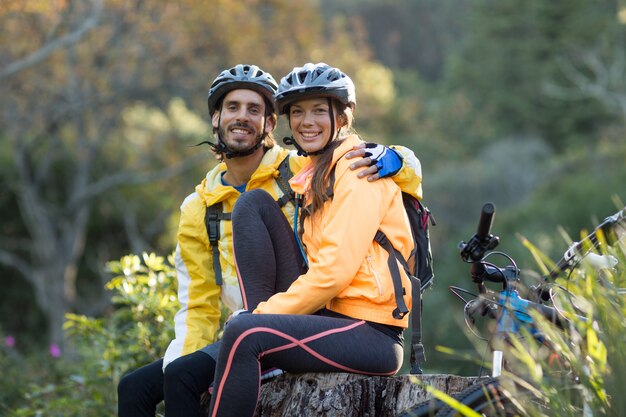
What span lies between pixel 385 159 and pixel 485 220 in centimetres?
69

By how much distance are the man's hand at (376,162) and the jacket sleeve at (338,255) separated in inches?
3.3

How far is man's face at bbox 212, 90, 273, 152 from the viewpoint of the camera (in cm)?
528

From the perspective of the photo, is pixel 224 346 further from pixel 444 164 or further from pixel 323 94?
pixel 444 164

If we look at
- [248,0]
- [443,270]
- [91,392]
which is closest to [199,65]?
[248,0]

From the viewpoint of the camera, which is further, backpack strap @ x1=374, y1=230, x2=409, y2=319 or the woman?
backpack strap @ x1=374, y1=230, x2=409, y2=319

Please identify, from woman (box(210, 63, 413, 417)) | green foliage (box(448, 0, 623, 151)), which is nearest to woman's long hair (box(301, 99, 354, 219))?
woman (box(210, 63, 413, 417))

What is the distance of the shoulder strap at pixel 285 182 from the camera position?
4957 millimetres

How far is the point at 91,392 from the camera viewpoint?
690 centimetres

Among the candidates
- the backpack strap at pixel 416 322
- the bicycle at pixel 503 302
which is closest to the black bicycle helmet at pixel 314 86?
the backpack strap at pixel 416 322

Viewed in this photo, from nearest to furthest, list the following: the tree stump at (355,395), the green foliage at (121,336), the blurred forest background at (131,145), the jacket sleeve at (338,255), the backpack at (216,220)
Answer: the jacket sleeve at (338,255) < the tree stump at (355,395) < the backpack at (216,220) < the green foliage at (121,336) < the blurred forest background at (131,145)

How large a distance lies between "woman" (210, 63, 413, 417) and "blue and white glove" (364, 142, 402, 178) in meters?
0.07

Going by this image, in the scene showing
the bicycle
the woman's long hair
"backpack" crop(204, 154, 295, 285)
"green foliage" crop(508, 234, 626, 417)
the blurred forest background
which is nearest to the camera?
"green foliage" crop(508, 234, 626, 417)

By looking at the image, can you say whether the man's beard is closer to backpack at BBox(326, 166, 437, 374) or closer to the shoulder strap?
the shoulder strap

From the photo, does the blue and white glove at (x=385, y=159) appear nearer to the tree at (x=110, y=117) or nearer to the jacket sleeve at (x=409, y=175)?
the jacket sleeve at (x=409, y=175)
